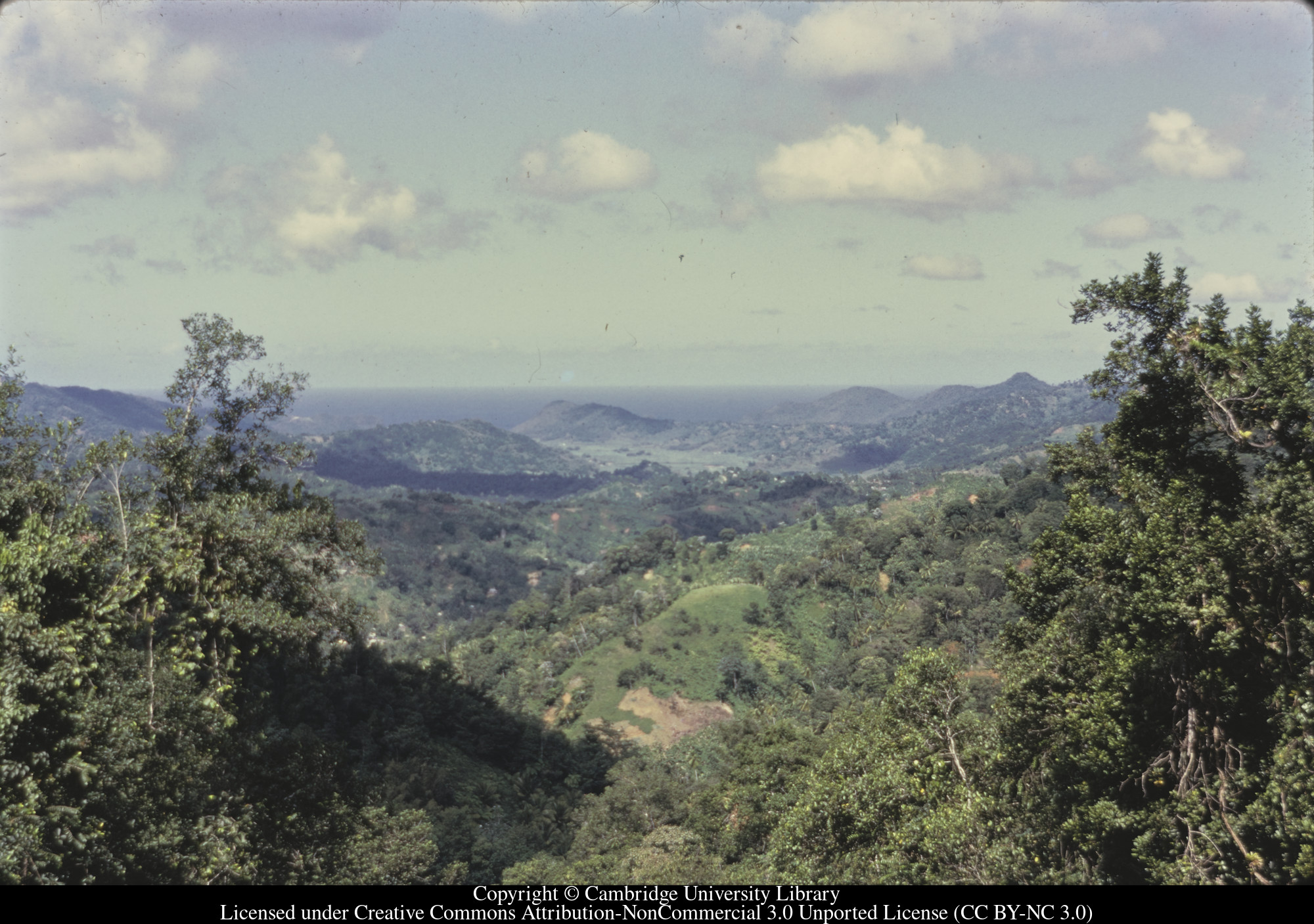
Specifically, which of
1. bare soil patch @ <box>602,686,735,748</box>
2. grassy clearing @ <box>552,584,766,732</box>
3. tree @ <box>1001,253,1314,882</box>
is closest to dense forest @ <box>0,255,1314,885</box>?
tree @ <box>1001,253,1314,882</box>

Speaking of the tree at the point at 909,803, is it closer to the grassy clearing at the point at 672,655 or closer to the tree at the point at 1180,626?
the tree at the point at 1180,626

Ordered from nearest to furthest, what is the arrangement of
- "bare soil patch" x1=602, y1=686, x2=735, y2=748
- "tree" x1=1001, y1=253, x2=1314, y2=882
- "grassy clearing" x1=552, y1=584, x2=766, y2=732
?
"tree" x1=1001, y1=253, x2=1314, y2=882 < "bare soil patch" x1=602, y1=686, x2=735, y2=748 < "grassy clearing" x1=552, y1=584, x2=766, y2=732

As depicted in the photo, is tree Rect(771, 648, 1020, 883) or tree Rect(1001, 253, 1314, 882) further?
tree Rect(771, 648, 1020, 883)

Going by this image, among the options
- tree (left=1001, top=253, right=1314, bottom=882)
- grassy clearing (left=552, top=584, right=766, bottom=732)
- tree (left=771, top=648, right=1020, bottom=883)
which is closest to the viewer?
tree (left=1001, top=253, right=1314, bottom=882)

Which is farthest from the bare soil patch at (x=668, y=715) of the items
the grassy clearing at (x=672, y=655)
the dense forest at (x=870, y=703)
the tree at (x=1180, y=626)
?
the tree at (x=1180, y=626)

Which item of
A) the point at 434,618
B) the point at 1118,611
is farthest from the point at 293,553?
the point at 434,618

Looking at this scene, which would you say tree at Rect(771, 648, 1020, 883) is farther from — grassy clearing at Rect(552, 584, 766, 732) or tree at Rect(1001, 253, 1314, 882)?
grassy clearing at Rect(552, 584, 766, 732)

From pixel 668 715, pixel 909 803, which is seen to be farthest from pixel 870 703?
pixel 668 715

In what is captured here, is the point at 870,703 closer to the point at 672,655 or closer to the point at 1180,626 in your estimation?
the point at 1180,626
